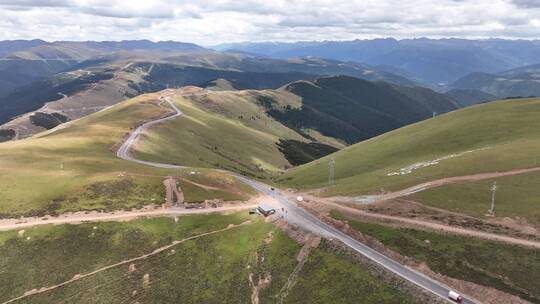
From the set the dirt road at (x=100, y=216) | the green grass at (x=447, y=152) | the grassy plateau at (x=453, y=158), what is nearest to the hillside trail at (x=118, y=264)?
the dirt road at (x=100, y=216)

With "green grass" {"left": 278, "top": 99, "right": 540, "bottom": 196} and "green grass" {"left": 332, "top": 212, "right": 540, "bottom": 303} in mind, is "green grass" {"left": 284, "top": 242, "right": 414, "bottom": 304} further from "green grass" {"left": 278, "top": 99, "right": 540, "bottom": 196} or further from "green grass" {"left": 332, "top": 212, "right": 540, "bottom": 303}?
"green grass" {"left": 278, "top": 99, "right": 540, "bottom": 196}

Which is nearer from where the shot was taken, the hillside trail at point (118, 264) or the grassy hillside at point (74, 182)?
the hillside trail at point (118, 264)

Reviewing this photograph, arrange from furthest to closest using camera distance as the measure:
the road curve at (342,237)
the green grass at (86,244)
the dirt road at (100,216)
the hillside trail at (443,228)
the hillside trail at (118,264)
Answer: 1. the dirt road at (100,216)
2. the green grass at (86,244)
3. the hillside trail at (118,264)
4. the hillside trail at (443,228)
5. the road curve at (342,237)

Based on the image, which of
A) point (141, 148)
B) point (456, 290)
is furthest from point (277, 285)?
point (141, 148)

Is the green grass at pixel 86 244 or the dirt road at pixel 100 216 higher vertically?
the dirt road at pixel 100 216

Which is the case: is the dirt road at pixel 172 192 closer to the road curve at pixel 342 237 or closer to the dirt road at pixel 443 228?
the road curve at pixel 342 237

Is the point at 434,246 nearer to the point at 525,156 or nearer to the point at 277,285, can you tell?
the point at 277,285

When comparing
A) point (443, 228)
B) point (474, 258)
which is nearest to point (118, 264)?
point (443, 228)
